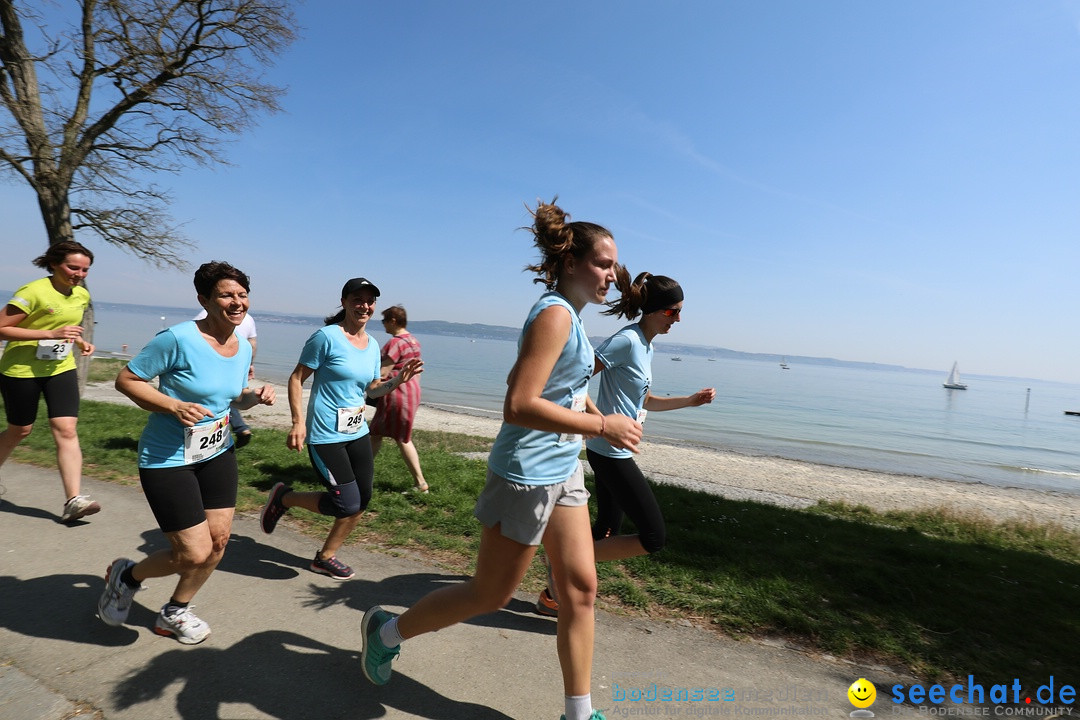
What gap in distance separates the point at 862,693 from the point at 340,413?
3371mm

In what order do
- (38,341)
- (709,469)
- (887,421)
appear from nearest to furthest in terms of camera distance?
(38,341)
(709,469)
(887,421)

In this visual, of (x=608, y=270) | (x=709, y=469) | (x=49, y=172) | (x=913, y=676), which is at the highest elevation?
(x=49, y=172)

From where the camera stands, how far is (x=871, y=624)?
11.9 feet

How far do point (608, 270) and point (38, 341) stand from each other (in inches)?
187

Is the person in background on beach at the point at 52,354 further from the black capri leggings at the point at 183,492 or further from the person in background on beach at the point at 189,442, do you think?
the black capri leggings at the point at 183,492

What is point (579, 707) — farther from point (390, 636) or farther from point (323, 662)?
point (323, 662)

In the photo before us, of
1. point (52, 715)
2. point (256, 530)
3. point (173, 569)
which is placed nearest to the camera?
point (52, 715)

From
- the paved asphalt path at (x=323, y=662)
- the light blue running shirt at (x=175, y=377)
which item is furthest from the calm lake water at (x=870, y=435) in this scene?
the light blue running shirt at (x=175, y=377)

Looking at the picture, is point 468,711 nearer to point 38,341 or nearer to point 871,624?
point 871,624

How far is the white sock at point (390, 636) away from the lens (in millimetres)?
2545

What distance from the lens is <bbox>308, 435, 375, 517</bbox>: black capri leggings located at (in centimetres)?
380

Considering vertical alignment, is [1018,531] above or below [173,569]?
below

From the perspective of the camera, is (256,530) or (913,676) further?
(256,530)

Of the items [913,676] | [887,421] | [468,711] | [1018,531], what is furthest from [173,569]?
[887,421]
